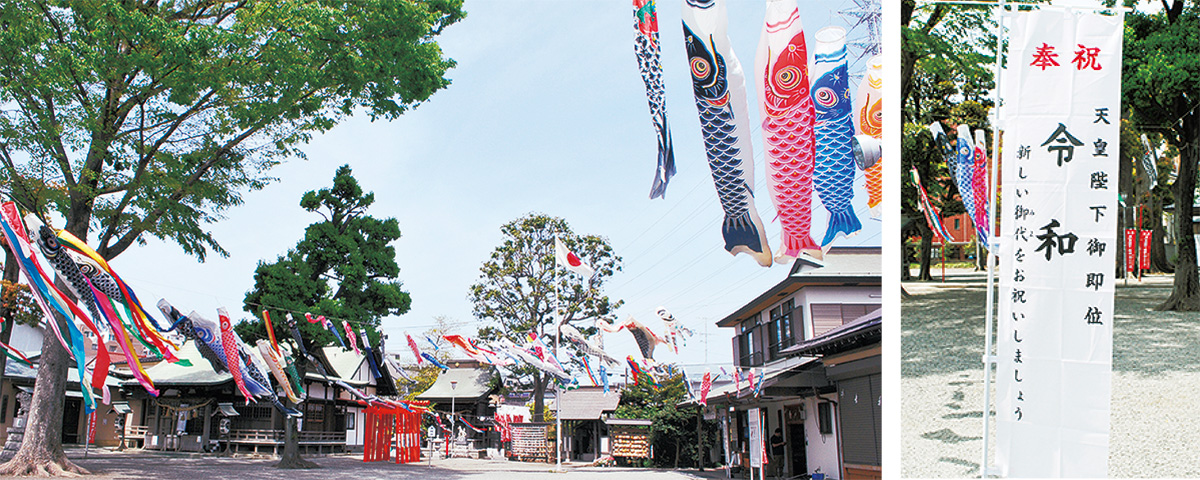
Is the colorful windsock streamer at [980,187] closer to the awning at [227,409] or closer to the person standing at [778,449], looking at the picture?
the person standing at [778,449]

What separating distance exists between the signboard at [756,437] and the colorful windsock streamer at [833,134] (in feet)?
28.1

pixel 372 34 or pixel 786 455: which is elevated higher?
pixel 372 34

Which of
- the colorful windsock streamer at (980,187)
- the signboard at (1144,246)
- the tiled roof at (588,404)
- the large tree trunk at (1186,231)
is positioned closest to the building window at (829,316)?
the colorful windsock streamer at (980,187)

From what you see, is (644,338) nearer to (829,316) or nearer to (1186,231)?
(829,316)

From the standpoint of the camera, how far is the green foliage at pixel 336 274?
66.8 feet

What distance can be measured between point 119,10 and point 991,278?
1372cm

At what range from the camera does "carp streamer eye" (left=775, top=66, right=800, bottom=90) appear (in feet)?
25.5

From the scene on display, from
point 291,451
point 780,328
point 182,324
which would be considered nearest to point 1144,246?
point 780,328

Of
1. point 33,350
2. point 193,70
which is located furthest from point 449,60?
point 33,350

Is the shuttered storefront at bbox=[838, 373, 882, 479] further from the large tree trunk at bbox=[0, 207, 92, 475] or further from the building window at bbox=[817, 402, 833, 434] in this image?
the large tree trunk at bbox=[0, 207, 92, 475]

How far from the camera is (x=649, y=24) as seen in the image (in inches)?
311

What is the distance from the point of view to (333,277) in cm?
2158

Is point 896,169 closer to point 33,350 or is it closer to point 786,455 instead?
point 786,455

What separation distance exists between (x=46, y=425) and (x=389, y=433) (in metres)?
13.3
